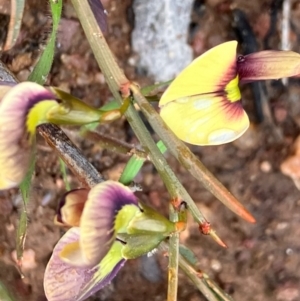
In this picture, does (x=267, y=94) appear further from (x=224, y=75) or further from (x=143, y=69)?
(x=224, y=75)

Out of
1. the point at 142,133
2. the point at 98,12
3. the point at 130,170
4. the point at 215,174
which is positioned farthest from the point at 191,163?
the point at 215,174

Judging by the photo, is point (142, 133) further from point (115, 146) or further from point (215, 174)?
point (215, 174)

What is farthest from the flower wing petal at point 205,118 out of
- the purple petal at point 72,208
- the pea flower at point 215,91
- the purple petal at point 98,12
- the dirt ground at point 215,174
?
the dirt ground at point 215,174

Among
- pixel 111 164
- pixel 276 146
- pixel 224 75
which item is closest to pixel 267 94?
pixel 276 146

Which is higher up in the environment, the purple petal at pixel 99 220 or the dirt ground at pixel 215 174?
the purple petal at pixel 99 220

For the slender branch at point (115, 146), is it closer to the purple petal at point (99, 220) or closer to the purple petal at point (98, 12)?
the purple petal at point (99, 220)

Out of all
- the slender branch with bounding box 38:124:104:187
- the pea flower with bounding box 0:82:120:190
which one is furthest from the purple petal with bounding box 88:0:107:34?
the pea flower with bounding box 0:82:120:190

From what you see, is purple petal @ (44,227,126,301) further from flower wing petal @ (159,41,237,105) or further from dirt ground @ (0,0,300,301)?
dirt ground @ (0,0,300,301)
